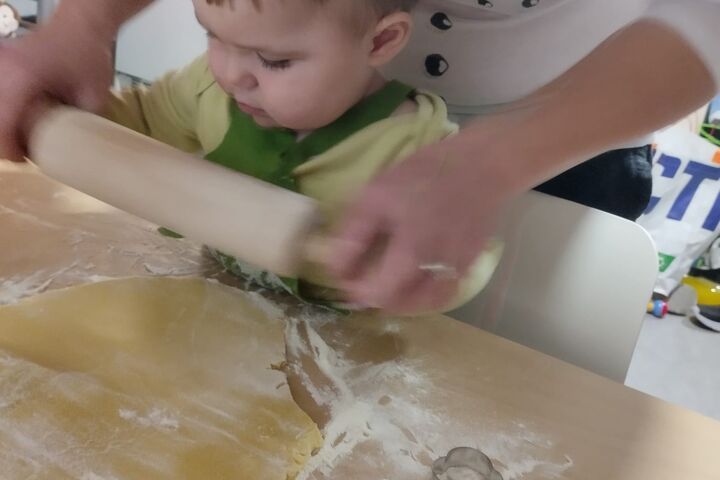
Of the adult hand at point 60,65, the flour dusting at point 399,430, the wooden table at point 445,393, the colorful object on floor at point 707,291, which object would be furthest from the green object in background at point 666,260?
the adult hand at point 60,65

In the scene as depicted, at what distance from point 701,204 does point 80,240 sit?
5.47 feet

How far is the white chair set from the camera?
78cm

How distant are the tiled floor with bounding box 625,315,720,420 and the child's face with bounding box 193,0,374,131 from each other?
126cm

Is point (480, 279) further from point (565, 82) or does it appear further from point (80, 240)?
point (80, 240)

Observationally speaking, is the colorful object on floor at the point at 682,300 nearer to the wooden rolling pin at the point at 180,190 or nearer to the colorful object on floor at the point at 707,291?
the colorful object on floor at the point at 707,291

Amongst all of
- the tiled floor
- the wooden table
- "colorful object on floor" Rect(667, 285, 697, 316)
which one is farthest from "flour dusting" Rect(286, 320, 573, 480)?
"colorful object on floor" Rect(667, 285, 697, 316)

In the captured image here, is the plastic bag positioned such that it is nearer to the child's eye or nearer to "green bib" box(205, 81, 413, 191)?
"green bib" box(205, 81, 413, 191)

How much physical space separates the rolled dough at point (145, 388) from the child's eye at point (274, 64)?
224 mm

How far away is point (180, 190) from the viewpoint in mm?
554

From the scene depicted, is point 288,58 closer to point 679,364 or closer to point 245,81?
point 245,81

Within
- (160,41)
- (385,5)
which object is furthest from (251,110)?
(160,41)

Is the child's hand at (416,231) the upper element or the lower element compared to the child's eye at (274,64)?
lower

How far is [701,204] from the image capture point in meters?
1.97

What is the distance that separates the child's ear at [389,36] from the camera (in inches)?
27.7
